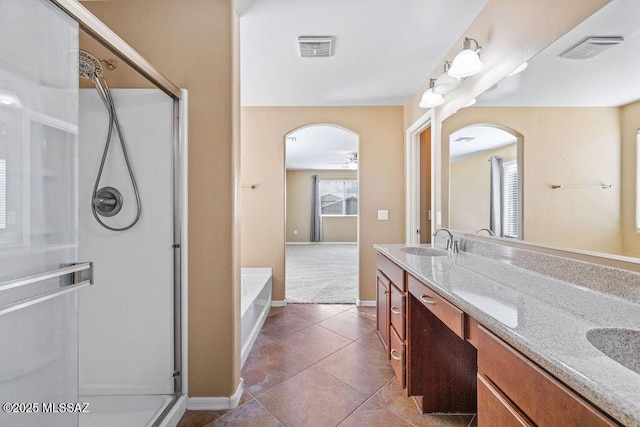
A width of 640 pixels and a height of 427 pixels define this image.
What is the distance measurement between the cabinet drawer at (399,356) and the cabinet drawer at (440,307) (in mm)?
396

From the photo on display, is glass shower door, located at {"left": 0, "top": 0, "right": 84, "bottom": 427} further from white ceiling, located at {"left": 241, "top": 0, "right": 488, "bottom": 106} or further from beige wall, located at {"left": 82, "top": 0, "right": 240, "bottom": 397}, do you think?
white ceiling, located at {"left": 241, "top": 0, "right": 488, "bottom": 106}

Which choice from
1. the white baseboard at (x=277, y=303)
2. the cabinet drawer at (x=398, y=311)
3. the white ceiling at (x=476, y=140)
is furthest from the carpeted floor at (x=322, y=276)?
the white ceiling at (x=476, y=140)

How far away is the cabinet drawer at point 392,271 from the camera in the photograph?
1669 millimetres

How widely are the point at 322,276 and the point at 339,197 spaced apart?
177 inches

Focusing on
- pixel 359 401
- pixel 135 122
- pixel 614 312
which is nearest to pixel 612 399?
pixel 614 312

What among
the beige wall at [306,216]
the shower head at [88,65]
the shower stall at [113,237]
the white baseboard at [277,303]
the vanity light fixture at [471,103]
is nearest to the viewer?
the shower stall at [113,237]

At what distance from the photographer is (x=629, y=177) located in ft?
3.11

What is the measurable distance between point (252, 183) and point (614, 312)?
3.03m

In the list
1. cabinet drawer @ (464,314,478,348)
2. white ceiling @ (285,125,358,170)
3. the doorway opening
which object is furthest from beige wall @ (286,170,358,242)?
cabinet drawer @ (464,314,478,348)

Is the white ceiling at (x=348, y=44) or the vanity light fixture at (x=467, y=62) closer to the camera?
the vanity light fixture at (x=467, y=62)

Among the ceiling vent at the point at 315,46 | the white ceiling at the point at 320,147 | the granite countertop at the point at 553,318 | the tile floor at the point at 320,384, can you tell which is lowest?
the tile floor at the point at 320,384

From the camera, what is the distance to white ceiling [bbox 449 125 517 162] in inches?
60.7

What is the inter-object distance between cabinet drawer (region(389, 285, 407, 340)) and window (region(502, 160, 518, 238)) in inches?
28.6

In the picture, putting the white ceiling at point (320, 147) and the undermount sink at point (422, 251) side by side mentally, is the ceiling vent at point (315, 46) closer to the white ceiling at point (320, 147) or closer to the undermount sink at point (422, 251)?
the white ceiling at point (320, 147)
